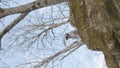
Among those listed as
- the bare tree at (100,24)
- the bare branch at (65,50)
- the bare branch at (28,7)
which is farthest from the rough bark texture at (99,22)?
the bare branch at (65,50)

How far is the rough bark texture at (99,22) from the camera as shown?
2.76m

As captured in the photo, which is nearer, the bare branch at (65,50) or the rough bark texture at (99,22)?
the rough bark texture at (99,22)

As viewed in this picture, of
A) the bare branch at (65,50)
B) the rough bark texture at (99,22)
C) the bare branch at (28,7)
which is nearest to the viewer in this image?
the rough bark texture at (99,22)

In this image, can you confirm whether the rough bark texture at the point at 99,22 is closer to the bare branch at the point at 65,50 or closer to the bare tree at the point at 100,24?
the bare tree at the point at 100,24

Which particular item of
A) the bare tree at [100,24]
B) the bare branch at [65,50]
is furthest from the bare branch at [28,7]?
the bare branch at [65,50]

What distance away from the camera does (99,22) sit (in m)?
2.91

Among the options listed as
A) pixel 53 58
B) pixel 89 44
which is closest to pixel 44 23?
pixel 53 58

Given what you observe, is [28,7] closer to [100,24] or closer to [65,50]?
[100,24]

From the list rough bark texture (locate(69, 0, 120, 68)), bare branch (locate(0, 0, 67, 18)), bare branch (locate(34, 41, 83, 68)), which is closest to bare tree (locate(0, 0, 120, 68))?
rough bark texture (locate(69, 0, 120, 68))

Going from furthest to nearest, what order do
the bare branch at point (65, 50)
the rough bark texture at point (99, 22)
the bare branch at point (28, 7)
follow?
the bare branch at point (65, 50) → the bare branch at point (28, 7) → the rough bark texture at point (99, 22)

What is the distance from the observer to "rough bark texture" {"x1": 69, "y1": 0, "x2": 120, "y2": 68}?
2.76 metres

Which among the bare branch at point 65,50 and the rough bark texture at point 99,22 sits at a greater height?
the rough bark texture at point 99,22

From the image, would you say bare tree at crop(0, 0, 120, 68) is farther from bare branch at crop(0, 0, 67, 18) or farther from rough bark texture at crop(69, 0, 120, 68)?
bare branch at crop(0, 0, 67, 18)

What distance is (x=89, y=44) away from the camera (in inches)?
132
